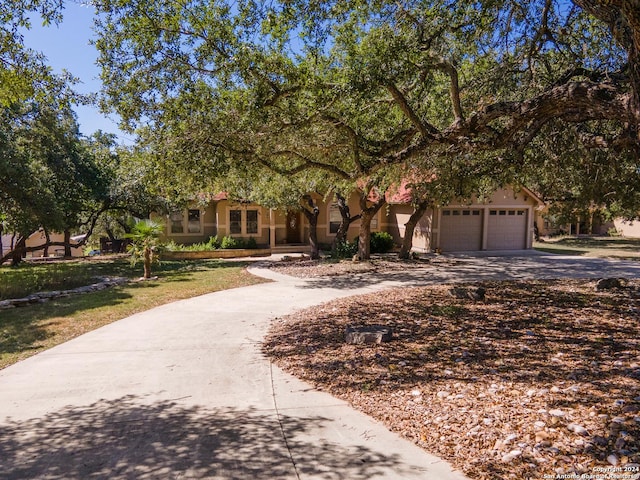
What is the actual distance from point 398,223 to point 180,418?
19553 mm

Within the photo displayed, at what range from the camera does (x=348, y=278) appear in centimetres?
1414

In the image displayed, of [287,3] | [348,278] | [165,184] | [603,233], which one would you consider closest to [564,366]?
[287,3]

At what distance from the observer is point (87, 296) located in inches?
456

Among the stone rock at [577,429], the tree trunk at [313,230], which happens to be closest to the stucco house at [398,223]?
the tree trunk at [313,230]

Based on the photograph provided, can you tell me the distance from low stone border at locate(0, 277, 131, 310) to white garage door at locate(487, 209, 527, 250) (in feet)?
55.2

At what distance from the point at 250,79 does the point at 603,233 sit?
39.0m

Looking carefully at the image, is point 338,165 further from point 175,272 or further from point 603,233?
point 603,233

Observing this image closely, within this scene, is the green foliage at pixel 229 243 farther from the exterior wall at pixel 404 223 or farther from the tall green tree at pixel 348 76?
the tall green tree at pixel 348 76

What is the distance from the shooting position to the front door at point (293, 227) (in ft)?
79.0

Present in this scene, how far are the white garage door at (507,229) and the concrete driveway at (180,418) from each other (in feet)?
55.6

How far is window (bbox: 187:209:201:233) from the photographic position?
2270 centimetres

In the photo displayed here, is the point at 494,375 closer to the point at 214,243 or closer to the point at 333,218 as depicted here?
the point at 214,243

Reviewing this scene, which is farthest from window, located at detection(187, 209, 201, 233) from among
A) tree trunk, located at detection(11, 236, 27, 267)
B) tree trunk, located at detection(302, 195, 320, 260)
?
tree trunk, located at detection(11, 236, 27, 267)

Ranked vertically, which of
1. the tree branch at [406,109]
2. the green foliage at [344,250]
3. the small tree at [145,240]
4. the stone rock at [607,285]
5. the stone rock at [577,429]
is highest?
the tree branch at [406,109]
